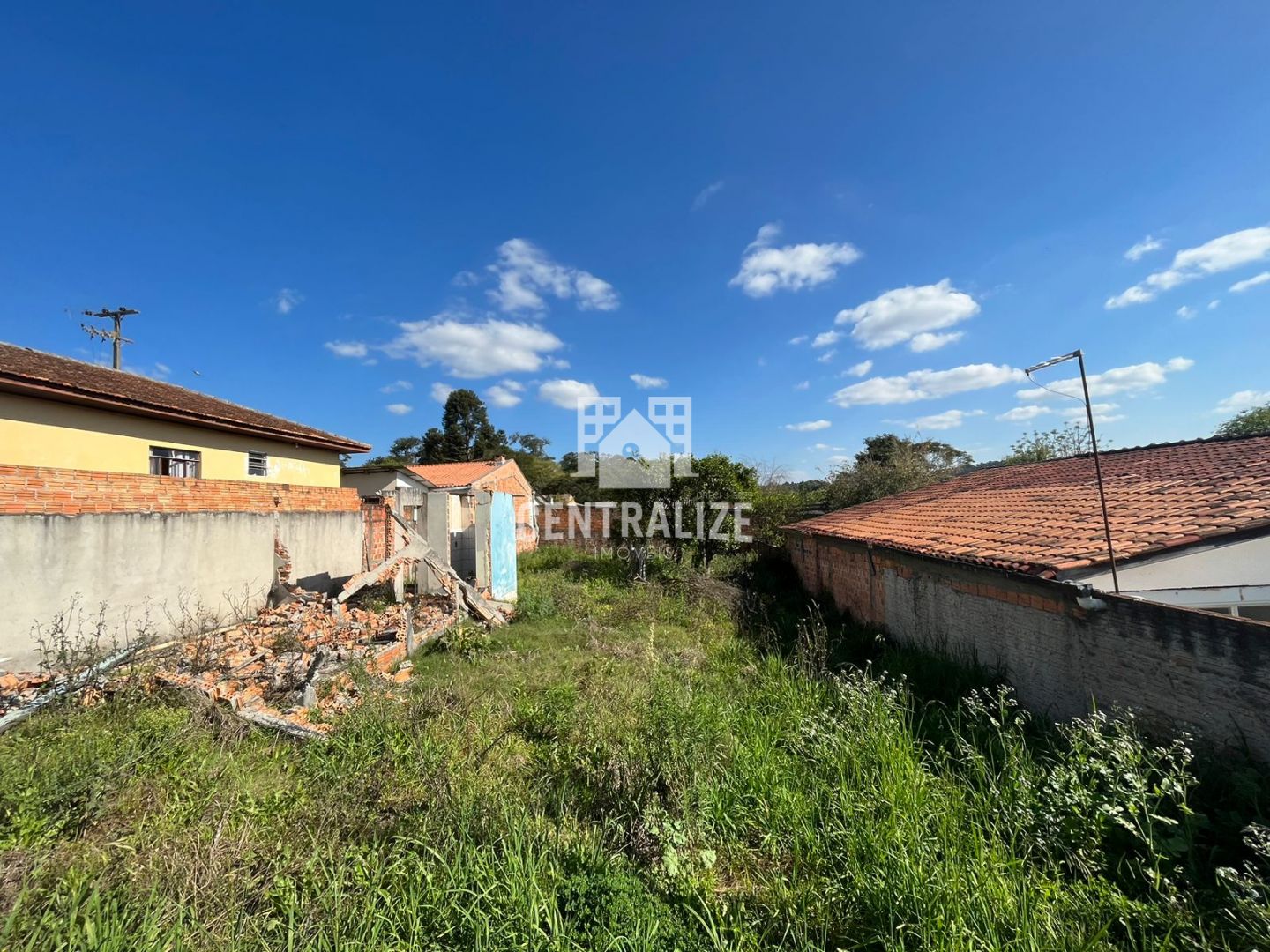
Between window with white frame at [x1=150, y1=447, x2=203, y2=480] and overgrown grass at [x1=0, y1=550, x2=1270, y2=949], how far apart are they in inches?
311

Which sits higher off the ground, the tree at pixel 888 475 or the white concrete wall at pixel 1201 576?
the tree at pixel 888 475

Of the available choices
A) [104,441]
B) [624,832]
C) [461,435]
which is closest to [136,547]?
[104,441]

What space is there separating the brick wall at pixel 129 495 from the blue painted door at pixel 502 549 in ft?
10.5

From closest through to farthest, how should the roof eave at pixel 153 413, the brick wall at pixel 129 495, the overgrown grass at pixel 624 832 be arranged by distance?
1. the overgrown grass at pixel 624 832
2. the brick wall at pixel 129 495
3. the roof eave at pixel 153 413

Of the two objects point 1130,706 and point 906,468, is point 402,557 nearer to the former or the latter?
point 1130,706

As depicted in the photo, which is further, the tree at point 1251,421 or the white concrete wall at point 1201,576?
the tree at point 1251,421

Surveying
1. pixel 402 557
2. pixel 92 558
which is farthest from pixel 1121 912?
pixel 92 558

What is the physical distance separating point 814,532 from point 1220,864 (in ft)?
25.9

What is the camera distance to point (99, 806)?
2.86 m

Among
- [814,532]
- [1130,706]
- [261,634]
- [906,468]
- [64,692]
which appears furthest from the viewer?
[906,468]

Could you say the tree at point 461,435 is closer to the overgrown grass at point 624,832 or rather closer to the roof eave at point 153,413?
the roof eave at point 153,413

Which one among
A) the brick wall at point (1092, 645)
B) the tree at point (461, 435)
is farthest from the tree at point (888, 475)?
the tree at point (461, 435)

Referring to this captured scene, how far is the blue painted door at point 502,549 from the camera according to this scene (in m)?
9.98

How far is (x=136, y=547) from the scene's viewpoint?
6.30 metres
